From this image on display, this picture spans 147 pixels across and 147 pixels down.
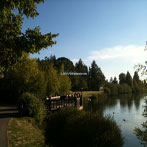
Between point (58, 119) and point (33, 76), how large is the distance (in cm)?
1782

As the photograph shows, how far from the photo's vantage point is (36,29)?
6.40 metres

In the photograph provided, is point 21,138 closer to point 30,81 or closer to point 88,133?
point 88,133

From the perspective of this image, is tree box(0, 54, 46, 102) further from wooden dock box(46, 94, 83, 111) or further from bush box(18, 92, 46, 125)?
bush box(18, 92, 46, 125)

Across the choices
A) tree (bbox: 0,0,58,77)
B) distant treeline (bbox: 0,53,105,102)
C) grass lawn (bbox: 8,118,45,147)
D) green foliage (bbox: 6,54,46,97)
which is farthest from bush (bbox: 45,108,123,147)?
green foliage (bbox: 6,54,46,97)

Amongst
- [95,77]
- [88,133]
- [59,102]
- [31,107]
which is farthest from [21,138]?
[95,77]

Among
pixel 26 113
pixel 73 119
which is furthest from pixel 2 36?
pixel 26 113

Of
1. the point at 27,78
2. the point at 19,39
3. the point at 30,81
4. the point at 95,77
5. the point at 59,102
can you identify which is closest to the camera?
the point at 19,39

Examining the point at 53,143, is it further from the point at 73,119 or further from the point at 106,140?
the point at 106,140

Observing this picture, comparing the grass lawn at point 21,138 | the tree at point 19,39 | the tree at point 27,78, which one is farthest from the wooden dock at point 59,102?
the tree at point 19,39

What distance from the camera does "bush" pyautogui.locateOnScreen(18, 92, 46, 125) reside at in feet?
46.5

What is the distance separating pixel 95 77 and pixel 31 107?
284 feet

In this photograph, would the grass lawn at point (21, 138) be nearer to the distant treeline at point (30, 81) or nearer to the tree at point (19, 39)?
the tree at point (19, 39)

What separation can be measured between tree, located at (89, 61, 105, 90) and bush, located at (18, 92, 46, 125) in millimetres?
83167

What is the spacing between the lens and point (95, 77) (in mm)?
99000
